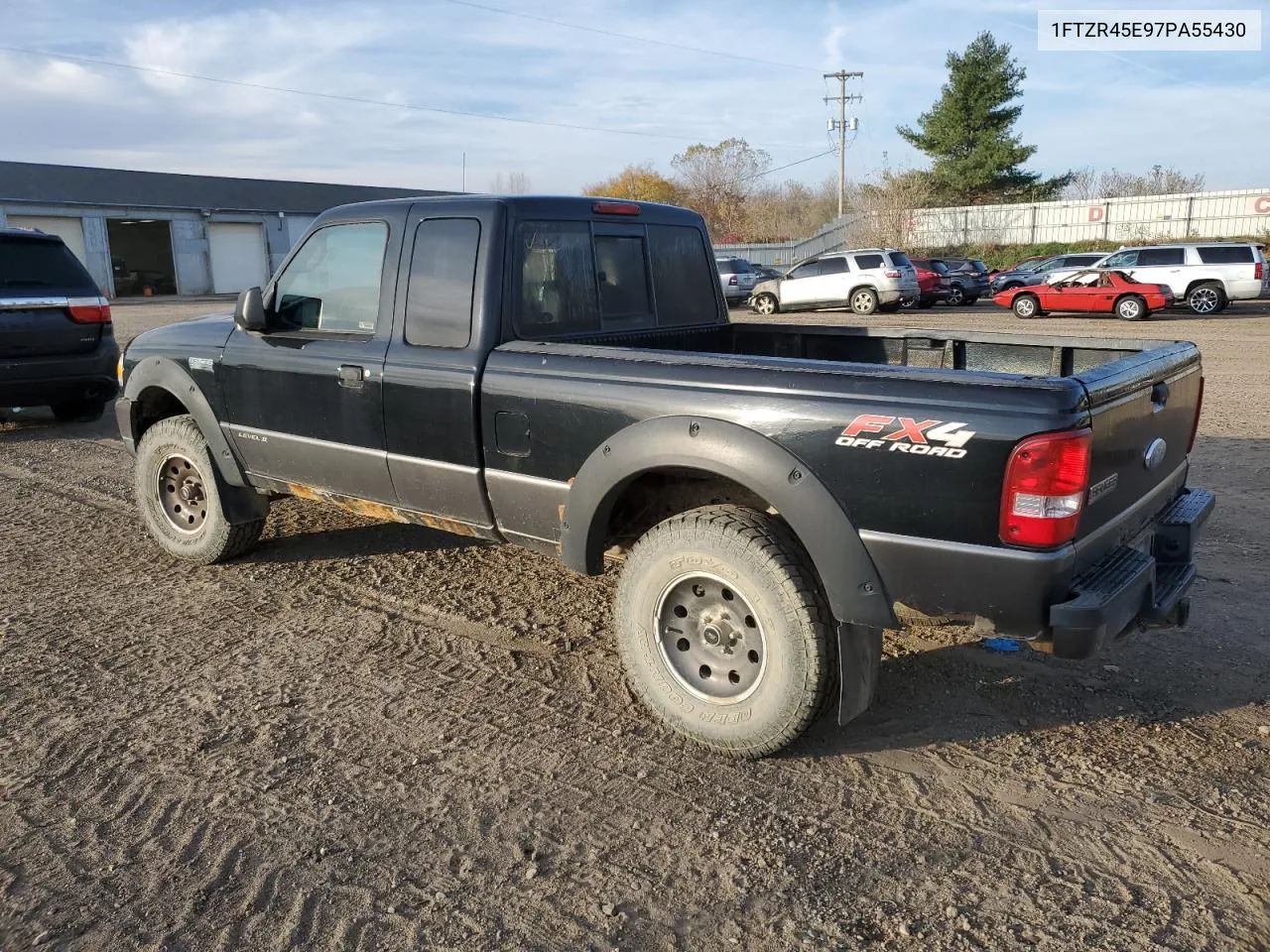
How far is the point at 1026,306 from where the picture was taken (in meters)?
24.7

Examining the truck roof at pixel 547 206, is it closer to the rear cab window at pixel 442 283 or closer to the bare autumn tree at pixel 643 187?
the rear cab window at pixel 442 283

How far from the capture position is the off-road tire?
407 inches

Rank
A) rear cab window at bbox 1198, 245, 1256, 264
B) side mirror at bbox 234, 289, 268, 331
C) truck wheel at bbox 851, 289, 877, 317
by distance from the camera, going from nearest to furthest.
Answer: side mirror at bbox 234, 289, 268, 331
rear cab window at bbox 1198, 245, 1256, 264
truck wheel at bbox 851, 289, 877, 317

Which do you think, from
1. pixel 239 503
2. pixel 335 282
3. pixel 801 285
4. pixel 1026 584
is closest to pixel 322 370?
pixel 335 282

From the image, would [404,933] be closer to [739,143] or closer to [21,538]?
[21,538]

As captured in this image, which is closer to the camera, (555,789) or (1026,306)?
(555,789)

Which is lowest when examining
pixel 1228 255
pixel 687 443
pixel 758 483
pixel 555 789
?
pixel 555 789

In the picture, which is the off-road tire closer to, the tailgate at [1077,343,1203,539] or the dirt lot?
the dirt lot

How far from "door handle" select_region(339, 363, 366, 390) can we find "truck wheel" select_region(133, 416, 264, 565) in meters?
1.33

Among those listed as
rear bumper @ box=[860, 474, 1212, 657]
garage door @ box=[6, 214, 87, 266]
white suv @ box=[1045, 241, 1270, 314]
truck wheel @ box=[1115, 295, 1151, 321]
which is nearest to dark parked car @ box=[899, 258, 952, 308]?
white suv @ box=[1045, 241, 1270, 314]

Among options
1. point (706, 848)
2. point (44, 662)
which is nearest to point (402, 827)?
point (706, 848)

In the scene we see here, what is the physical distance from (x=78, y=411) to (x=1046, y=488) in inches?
413

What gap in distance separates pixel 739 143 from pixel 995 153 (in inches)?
821

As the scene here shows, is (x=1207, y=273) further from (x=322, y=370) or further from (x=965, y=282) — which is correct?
(x=322, y=370)
